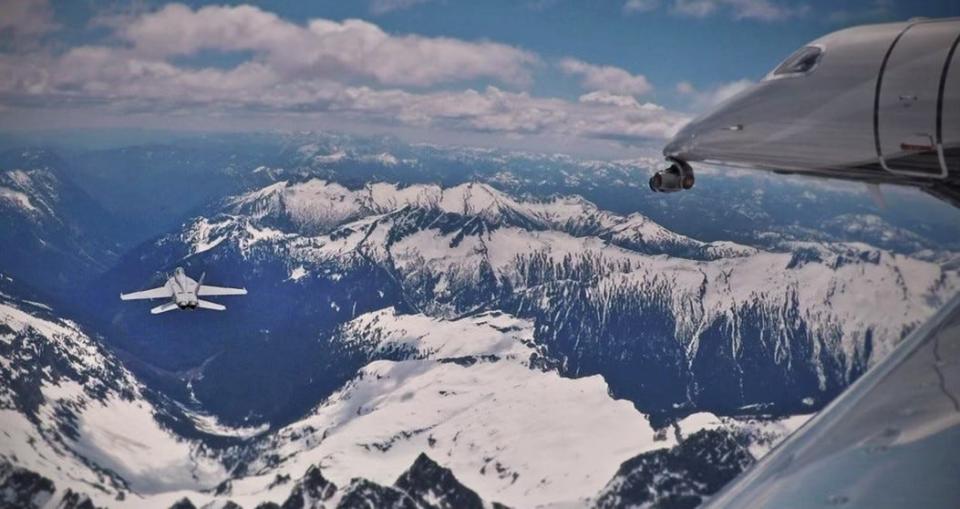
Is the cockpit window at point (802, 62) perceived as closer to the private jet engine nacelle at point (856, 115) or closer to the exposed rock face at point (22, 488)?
the private jet engine nacelle at point (856, 115)

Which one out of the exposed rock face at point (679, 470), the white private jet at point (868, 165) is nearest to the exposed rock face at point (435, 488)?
the exposed rock face at point (679, 470)

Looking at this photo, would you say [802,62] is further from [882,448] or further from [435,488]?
[435,488]

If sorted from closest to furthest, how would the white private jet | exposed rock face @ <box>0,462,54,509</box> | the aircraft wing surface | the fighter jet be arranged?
the aircraft wing surface, the white private jet, the fighter jet, exposed rock face @ <box>0,462,54,509</box>

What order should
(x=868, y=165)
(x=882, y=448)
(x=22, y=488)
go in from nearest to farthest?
(x=882, y=448) < (x=868, y=165) < (x=22, y=488)

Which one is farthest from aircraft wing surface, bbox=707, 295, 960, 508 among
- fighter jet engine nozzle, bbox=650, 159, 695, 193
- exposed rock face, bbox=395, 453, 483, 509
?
exposed rock face, bbox=395, 453, 483, 509

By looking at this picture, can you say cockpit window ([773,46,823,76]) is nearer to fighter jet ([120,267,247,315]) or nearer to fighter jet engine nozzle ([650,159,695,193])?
fighter jet engine nozzle ([650,159,695,193])

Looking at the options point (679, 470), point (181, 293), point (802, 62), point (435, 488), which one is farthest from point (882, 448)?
point (435, 488)

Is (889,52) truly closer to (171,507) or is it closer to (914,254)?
(914,254)
